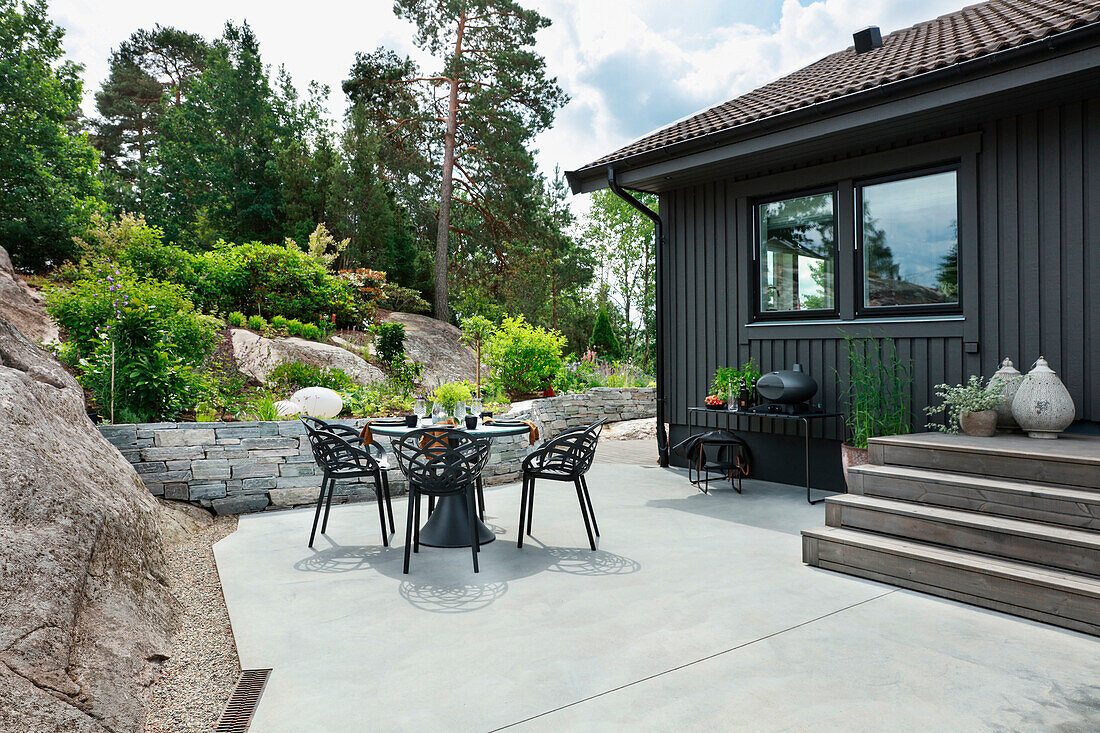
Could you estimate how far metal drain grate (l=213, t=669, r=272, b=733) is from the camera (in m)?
1.96

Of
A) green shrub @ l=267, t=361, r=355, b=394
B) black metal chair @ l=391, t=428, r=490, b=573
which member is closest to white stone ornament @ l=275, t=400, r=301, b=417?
green shrub @ l=267, t=361, r=355, b=394

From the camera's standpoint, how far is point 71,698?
1831mm

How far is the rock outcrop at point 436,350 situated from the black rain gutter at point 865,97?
575cm

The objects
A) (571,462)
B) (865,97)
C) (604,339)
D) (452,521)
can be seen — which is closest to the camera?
(571,462)

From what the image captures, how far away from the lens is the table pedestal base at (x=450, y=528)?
3.91 metres

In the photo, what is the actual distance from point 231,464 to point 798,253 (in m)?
5.15

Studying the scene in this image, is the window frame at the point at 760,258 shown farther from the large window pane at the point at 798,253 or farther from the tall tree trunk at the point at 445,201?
the tall tree trunk at the point at 445,201

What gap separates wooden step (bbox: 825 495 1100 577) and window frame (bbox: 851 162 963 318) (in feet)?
6.46

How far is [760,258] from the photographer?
233 inches

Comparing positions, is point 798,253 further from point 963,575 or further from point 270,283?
point 270,283

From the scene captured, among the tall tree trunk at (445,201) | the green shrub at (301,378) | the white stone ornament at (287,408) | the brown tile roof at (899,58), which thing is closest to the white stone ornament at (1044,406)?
the brown tile roof at (899,58)

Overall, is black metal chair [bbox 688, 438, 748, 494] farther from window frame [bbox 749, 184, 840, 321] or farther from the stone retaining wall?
the stone retaining wall

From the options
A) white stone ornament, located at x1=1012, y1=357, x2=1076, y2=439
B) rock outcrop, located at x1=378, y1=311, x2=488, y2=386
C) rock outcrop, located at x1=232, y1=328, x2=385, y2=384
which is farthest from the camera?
rock outcrop, located at x1=378, y1=311, x2=488, y2=386

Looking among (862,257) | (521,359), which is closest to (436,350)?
(521,359)
